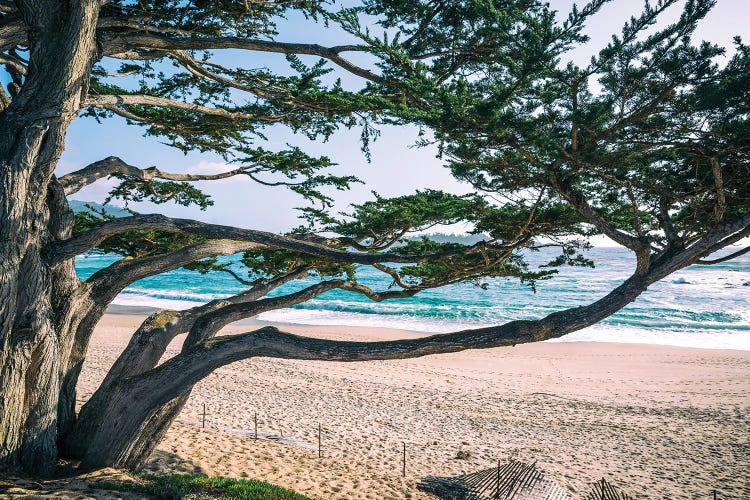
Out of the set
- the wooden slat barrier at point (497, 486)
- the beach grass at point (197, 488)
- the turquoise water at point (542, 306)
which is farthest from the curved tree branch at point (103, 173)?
the turquoise water at point (542, 306)

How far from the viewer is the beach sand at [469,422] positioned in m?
6.55

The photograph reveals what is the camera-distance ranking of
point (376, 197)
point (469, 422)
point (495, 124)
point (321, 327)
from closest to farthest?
point (495, 124) → point (376, 197) → point (469, 422) → point (321, 327)

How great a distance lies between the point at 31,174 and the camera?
384 centimetres

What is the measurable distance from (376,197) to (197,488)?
3375 mm

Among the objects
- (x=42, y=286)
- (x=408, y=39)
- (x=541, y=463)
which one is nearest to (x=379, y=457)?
(x=541, y=463)

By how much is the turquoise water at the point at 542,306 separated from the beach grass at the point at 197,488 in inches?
700

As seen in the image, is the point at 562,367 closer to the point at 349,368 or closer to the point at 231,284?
the point at 349,368

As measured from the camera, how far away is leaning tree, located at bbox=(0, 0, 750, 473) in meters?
3.54

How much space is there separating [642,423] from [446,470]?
598 cm

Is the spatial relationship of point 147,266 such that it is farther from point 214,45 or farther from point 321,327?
point 321,327

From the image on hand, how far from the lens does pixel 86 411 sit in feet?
14.9

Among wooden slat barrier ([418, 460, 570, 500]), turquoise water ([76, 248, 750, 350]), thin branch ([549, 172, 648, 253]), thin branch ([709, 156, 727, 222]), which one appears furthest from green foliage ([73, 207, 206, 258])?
turquoise water ([76, 248, 750, 350])

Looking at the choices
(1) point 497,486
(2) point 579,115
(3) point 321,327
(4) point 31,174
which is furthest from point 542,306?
(4) point 31,174

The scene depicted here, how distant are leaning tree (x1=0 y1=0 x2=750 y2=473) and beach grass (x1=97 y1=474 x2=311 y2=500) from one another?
501 mm
